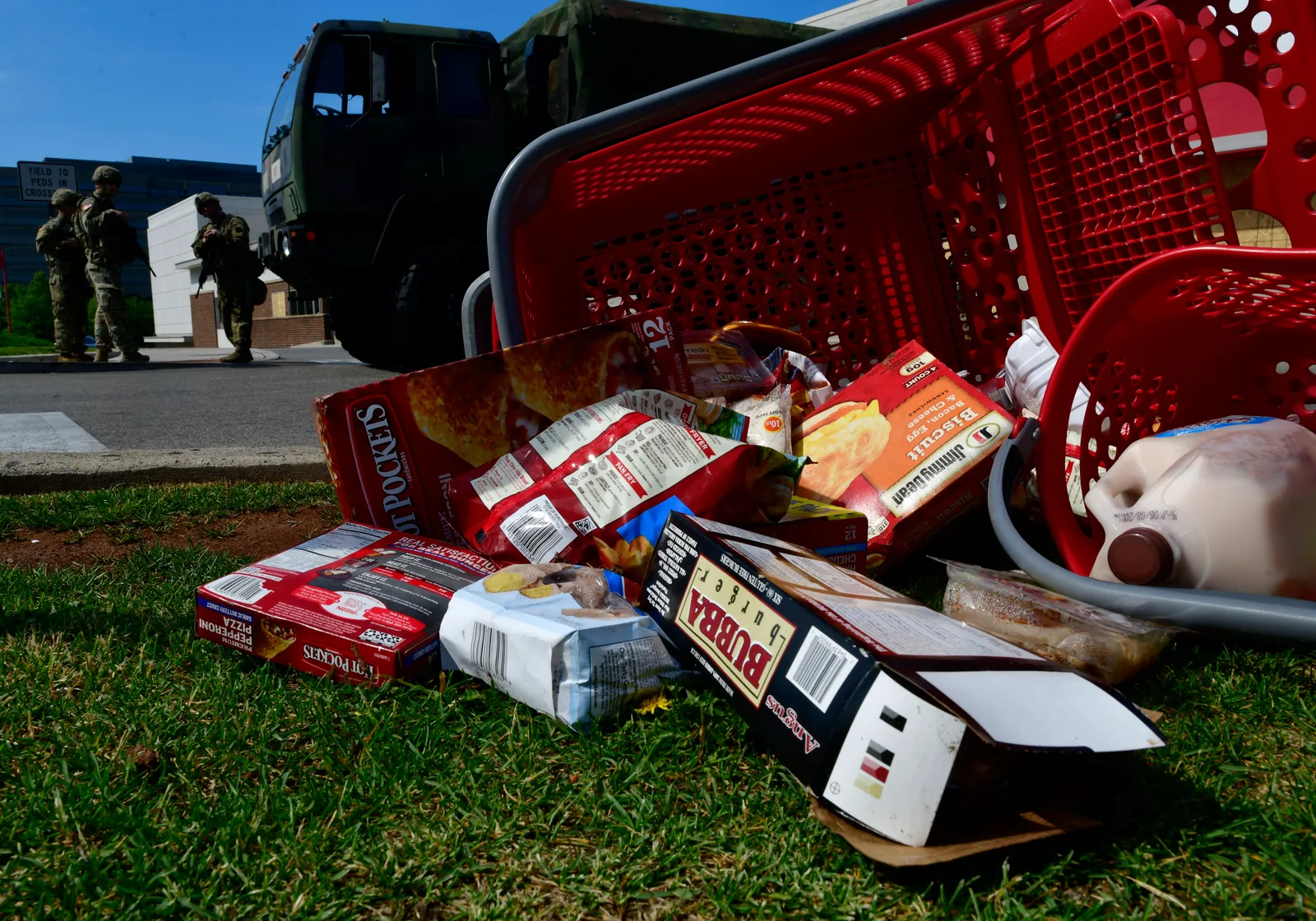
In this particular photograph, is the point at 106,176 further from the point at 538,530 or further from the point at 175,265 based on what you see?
the point at 175,265

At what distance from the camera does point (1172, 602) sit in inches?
52.9

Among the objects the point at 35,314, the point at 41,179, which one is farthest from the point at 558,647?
the point at 35,314

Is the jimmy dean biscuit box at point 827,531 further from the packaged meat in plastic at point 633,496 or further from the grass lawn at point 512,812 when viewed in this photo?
the grass lawn at point 512,812

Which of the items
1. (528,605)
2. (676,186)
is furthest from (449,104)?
(528,605)

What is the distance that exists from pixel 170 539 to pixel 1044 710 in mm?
2075

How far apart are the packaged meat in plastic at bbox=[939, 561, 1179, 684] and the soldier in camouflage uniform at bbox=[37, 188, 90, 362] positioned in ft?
37.4

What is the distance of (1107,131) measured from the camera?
189 cm

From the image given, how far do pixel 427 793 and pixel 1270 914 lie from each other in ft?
2.74

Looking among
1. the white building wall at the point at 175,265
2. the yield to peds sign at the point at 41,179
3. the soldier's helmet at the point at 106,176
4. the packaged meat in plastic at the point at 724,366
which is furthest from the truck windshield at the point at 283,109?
the white building wall at the point at 175,265

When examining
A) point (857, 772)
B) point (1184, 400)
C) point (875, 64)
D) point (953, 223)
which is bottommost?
point (857, 772)

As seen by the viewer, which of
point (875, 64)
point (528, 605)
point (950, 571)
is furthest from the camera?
point (875, 64)

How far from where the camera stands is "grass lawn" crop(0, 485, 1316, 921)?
887 millimetres

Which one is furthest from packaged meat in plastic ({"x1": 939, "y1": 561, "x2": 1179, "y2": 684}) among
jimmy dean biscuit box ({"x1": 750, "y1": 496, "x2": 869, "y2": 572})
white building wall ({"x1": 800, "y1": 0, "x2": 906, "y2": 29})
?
white building wall ({"x1": 800, "y1": 0, "x2": 906, "y2": 29})

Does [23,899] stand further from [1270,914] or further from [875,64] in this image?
[875,64]
